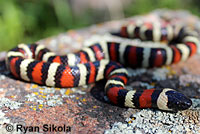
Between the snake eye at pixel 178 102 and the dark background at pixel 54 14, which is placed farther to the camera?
the dark background at pixel 54 14

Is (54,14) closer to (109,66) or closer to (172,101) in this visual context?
(109,66)

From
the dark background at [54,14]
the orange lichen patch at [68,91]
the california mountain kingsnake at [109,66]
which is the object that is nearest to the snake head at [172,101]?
the california mountain kingsnake at [109,66]

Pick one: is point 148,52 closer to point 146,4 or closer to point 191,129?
point 191,129

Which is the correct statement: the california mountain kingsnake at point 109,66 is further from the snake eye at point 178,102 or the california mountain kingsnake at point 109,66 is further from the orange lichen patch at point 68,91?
the orange lichen patch at point 68,91

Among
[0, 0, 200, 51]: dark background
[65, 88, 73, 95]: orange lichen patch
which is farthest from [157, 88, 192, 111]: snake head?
[0, 0, 200, 51]: dark background

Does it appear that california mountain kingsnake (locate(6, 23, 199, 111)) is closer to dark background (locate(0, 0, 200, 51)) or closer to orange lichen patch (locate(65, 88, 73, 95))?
orange lichen patch (locate(65, 88, 73, 95))

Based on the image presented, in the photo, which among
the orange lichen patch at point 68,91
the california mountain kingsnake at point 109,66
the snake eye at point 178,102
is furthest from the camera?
the orange lichen patch at point 68,91

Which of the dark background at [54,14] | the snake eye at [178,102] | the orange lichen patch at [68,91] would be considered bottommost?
the orange lichen patch at [68,91]

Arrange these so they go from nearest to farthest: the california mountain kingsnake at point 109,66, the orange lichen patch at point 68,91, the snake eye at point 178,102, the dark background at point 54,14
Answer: the snake eye at point 178,102
the california mountain kingsnake at point 109,66
the orange lichen patch at point 68,91
the dark background at point 54,14

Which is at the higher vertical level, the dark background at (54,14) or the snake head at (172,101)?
the dark background at (54,14)
